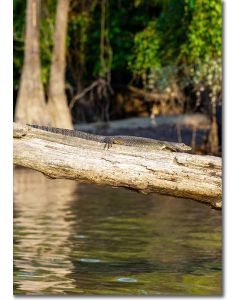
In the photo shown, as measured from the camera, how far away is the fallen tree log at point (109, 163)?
8.00 m

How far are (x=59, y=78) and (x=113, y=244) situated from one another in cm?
1709

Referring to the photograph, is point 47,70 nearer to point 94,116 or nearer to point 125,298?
point 94,116

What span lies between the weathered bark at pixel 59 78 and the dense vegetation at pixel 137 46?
4.71 feet

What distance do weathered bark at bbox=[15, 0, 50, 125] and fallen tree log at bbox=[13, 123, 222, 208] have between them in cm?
1969

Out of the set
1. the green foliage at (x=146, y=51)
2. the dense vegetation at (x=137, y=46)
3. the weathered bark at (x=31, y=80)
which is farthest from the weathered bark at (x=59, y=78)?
the green foliage at (x=146, y=51)

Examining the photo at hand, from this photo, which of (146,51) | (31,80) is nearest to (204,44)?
(146,51)

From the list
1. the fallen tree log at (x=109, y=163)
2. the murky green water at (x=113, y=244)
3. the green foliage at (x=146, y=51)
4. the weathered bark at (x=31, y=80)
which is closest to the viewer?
the fallen tree log at (x=109, y=163)

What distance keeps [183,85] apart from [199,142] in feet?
4.78

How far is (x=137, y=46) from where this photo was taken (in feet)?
99.5

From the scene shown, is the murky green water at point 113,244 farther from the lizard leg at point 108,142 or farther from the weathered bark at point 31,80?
the weathered bark at point 31,80

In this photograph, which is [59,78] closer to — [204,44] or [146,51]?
[146,51]

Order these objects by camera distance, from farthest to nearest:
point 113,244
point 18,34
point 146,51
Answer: point 18,34 → point 146,51 → point 113,244

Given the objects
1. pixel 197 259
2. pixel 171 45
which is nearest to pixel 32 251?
pixel 197 259

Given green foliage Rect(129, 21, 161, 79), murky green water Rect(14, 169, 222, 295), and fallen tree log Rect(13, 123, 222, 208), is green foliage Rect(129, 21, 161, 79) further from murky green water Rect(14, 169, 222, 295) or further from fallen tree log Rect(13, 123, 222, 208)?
fallen tree log Rect(13, 123, 222, 208)
